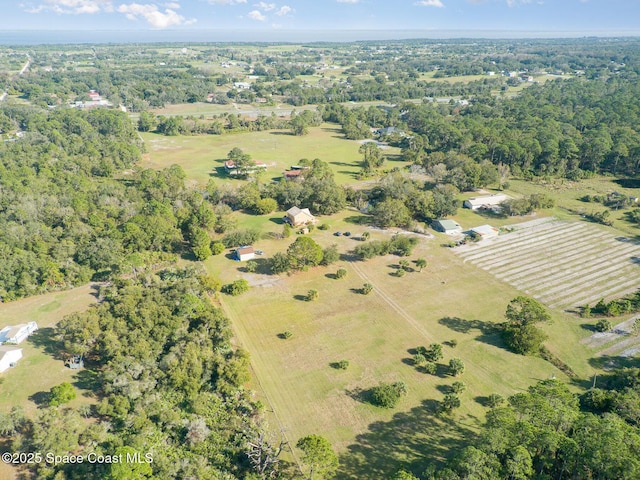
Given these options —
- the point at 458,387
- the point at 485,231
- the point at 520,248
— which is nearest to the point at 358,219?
the point at 485,231

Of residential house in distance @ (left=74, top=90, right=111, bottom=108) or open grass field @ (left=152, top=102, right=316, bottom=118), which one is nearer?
open grass field @ (left=152, top=102, right=316, bottom=118)

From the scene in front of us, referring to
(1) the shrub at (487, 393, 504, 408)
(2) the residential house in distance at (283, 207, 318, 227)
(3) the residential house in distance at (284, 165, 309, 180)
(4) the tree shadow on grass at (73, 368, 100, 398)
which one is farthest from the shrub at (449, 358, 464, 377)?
(3) the residential house in distance at (284, 165, 309, 180)

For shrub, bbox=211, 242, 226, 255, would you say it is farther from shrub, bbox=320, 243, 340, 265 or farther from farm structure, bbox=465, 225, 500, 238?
farm structure, bbox=465, 225, 500, 238

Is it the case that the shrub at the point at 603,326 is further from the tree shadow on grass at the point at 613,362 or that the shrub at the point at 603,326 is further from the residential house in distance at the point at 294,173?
the residential house in distance at the point at 294,173

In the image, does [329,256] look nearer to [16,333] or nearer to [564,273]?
[564,273]

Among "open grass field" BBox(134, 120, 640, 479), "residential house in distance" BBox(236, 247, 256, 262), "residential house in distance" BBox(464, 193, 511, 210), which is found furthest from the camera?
"residential house in distance" BBox(464, 193, 511, 210)

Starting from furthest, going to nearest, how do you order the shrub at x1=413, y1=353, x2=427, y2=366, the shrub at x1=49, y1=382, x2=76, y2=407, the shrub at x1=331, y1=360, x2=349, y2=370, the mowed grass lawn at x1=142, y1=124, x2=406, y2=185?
the mowed grass lawn at x1=142, y1=124, x2=406, y2=185, the shrub at x1=413, y1=353, x2=427, y2=366, the shrub at x1=331, y1=360, x2=349, y2=370, the shrub at x1=49, y1=382, x2=76, y2=407
